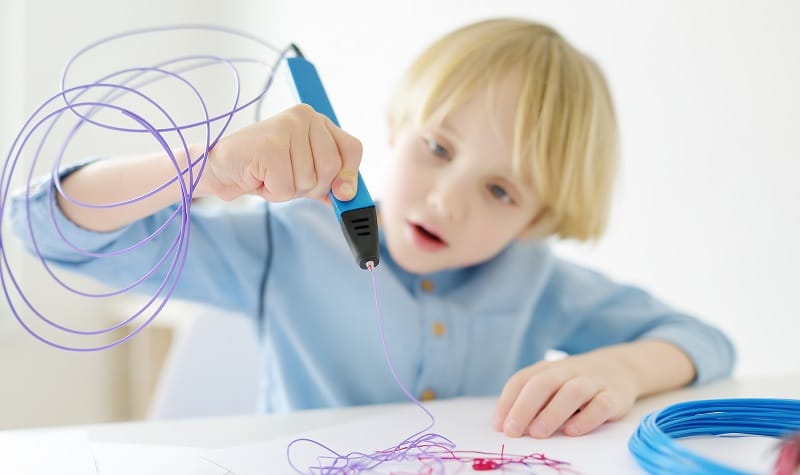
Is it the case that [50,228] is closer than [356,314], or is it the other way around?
[50,228]

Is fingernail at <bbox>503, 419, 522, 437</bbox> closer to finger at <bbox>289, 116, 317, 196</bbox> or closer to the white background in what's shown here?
finger at <bbox>289, 116, 317, 196</bbox>

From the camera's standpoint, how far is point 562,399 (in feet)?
1.77

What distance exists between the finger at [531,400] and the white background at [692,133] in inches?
25.6

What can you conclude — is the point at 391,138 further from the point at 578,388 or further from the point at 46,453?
the point at 46,453

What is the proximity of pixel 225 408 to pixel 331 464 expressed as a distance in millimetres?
491

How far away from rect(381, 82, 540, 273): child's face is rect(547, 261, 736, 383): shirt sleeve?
17cm

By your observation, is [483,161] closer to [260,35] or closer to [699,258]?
[699,258]

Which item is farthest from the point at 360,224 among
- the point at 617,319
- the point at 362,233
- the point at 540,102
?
the point at 617,319

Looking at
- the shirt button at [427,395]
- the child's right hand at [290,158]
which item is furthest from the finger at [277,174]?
the shirt button at [427,395]

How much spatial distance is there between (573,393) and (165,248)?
0.39 meters

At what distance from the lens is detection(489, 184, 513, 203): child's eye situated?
764mm

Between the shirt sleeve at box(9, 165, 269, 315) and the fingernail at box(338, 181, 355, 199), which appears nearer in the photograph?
the fingernail at box(338, 181, 355, 199)

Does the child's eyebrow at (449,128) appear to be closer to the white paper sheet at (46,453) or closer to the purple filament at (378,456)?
the purple filament at (378,456)

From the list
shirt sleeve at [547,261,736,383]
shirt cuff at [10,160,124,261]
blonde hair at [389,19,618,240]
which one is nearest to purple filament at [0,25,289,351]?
shirt cuff at [10,160,124,261]
